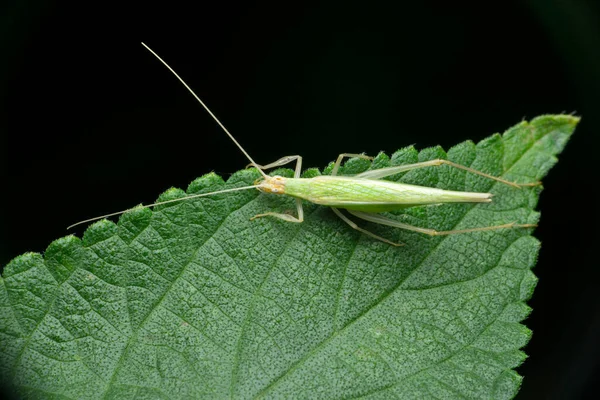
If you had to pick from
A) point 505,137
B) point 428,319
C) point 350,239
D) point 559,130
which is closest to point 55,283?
point 350,239

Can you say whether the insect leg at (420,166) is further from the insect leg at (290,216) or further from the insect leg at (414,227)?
the insect leg at (290,216)

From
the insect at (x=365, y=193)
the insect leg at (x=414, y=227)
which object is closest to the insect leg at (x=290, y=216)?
the insect at (x=365, y=193)

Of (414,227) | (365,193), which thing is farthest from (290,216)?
(414,227)

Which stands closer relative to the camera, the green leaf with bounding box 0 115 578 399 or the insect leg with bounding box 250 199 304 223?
the green leaf with bounding box 0 115 578 399

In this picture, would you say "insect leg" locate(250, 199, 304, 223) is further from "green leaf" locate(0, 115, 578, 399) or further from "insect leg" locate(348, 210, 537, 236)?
"insect leg" locate(348, 210, 537, 236)

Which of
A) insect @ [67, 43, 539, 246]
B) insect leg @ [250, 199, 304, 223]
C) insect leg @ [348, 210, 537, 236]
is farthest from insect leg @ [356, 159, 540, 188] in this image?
insect leg @ [250, 199, 304, 223]

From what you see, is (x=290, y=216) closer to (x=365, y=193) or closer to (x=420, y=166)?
(x=365, y=193)
